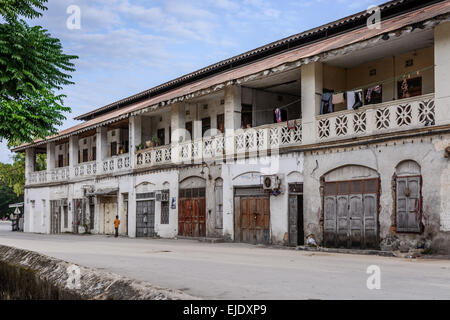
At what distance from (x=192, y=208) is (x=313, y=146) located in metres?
7.46

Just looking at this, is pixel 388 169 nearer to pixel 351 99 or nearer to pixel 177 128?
pixel 351 99

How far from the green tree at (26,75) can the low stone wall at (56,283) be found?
2720 mm

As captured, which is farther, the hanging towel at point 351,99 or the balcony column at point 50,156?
the balcony column at point 50,156

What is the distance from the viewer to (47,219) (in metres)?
35.2

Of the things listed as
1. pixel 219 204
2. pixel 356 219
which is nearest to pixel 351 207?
pixel 356 219

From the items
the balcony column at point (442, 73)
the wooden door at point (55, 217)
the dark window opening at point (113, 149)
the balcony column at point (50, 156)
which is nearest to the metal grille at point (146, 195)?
the dark window opening at point (113, 149)

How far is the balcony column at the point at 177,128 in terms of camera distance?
77.4 feet

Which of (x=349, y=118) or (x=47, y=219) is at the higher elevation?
(x=349, y=118)

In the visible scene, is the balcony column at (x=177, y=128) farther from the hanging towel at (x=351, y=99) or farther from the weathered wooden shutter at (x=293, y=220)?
the hanging towel at (x=351, y=99)

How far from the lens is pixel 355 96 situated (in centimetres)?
1598

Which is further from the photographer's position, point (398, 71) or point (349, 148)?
point (398, 71)

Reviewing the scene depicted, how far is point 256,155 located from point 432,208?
23.4 feet
